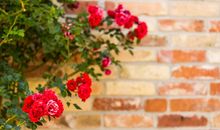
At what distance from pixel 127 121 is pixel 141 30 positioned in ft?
1.34

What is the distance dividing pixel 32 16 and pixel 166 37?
23.7 inches

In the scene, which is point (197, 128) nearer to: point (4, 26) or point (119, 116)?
point (119, 116)

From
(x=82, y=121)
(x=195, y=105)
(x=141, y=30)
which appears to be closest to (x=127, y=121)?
(x=82, y=121)

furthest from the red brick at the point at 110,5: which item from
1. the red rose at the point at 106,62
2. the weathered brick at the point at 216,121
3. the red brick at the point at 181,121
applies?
the weathered brick at the point at 216,121

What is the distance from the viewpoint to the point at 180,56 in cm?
176

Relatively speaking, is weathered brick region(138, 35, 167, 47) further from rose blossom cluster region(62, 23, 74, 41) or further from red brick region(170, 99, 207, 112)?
rose blossom cluster region(62, 23, 74, 41)

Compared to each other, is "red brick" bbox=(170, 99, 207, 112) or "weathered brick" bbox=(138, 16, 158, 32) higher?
"weathered brick" bbox=(138, 16, 158, 32)

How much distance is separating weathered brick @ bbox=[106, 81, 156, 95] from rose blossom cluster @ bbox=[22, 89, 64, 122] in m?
0.65

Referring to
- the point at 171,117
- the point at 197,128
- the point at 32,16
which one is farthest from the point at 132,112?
the point at 32,16

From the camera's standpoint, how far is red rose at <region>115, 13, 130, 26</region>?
5.05 ft

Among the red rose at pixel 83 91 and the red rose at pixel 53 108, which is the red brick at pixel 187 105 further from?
the red rose at pixel 53 108

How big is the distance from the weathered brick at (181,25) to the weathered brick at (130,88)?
0.25 m

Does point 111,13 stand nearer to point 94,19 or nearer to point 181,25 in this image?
point 94,19

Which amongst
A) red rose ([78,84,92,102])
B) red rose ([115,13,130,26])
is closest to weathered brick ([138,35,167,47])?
red rose ([115,13,130,26])
